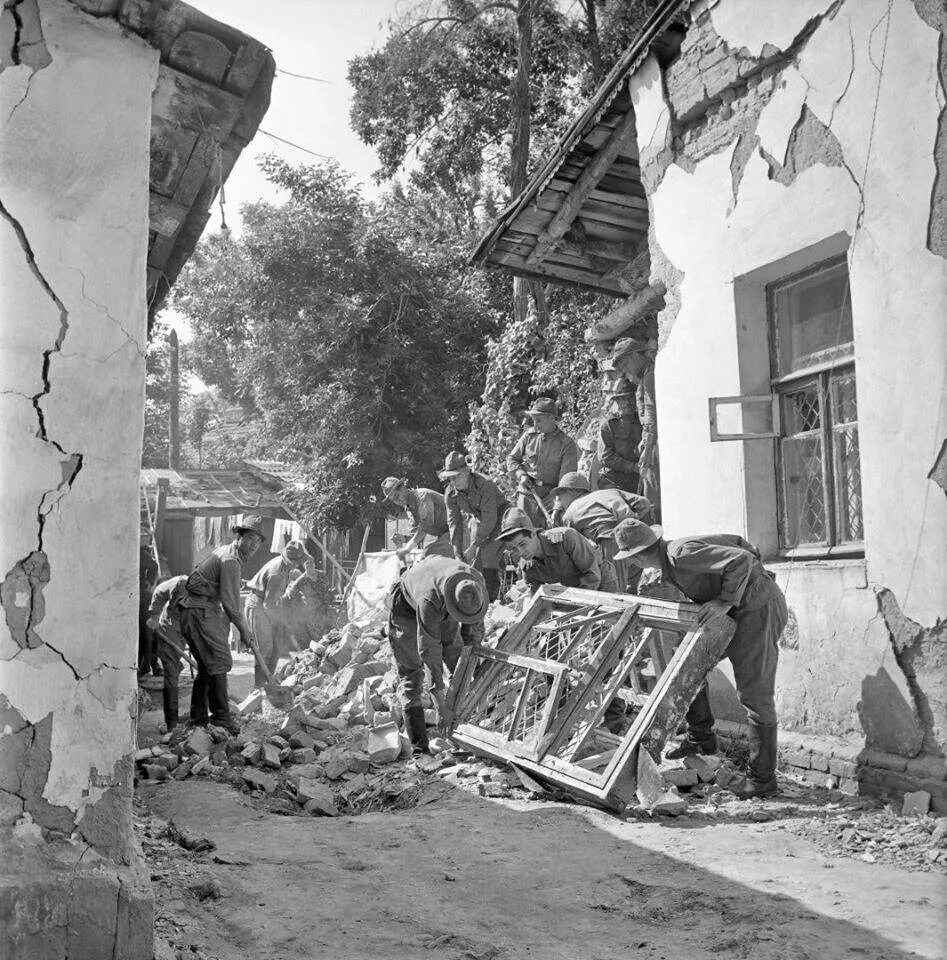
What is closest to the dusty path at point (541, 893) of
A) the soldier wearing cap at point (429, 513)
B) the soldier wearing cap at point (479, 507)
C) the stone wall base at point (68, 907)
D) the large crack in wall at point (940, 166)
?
the stone wall base at point (68, 907)

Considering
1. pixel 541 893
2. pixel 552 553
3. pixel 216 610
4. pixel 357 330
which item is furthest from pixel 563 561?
pixel 357 330

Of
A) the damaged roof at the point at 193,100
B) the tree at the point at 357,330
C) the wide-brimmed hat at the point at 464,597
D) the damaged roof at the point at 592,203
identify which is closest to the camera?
the damaged roof at the point at 193,100

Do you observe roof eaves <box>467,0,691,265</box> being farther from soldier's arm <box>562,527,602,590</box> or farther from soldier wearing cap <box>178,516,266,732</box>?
soldier wearing cap <box>178,516,266,732</box>

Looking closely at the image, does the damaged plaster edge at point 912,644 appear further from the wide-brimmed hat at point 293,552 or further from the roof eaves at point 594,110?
the wide-brimmed hat at point 293,552

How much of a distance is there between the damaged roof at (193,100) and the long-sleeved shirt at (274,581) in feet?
24.0

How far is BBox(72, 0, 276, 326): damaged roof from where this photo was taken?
11.8 ft

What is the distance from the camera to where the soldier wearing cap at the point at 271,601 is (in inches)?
498

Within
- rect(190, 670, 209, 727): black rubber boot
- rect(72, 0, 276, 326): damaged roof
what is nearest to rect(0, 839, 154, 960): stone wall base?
rect(72, 0, 276, 326): damaged roof

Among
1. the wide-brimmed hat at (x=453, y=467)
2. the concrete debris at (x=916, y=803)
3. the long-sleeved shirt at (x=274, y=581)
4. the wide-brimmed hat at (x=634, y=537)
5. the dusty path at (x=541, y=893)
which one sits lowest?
the dusty path at (x=541, y=893)

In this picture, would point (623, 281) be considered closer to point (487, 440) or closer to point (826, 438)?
point (826, 438)

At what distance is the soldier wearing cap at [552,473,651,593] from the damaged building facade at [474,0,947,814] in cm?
34

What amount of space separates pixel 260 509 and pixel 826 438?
713 inches

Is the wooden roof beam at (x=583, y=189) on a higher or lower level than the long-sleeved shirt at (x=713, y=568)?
higher

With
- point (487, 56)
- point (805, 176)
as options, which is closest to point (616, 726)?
point (805, 176)
